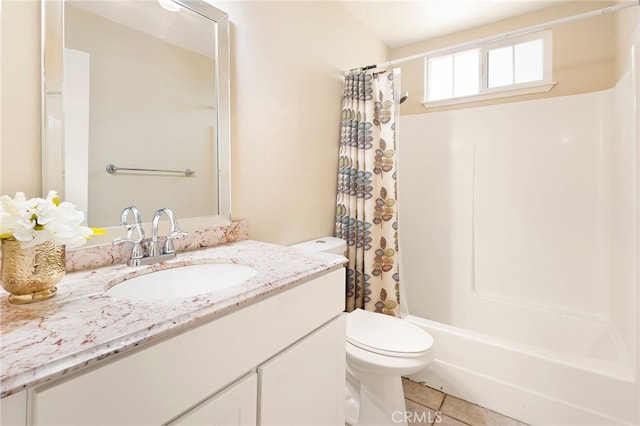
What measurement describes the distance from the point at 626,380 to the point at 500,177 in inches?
52.6

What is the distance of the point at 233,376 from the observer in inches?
27.5

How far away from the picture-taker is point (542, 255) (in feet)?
6.71

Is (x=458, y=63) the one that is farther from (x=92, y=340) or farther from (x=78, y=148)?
(x=92, y=340)

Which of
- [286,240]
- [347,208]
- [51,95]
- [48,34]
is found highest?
[48,34]

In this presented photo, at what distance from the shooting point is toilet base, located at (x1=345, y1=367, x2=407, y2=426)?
135 centimetres

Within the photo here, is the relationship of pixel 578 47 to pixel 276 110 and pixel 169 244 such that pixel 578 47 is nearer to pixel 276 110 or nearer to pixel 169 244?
pixel 276 110

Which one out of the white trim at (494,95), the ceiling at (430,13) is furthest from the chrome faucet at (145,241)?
the white trim at (494,95)

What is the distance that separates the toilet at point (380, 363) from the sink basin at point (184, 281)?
65 centimetres

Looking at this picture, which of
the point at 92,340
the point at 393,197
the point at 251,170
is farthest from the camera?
the point at 393,197

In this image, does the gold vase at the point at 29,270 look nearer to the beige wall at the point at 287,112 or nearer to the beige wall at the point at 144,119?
the beige wall at the point at 144,119

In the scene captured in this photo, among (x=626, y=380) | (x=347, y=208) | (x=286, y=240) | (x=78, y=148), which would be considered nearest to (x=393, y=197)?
(x=347, y=208)

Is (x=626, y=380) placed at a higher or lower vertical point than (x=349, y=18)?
lower

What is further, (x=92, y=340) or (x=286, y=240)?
(x=286, y=240)

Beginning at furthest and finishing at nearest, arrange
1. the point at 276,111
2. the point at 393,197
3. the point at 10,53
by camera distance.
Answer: the point at 393,197 → the point at 276,111 → the point at 10,53
